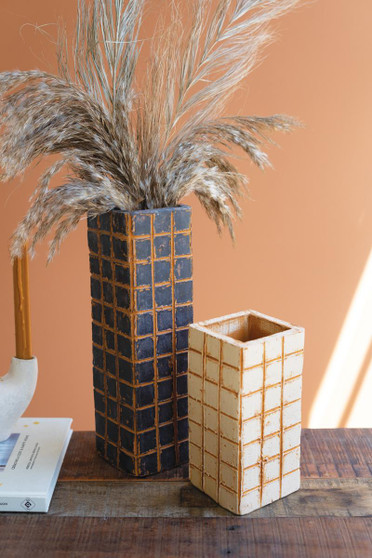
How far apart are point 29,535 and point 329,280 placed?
129cm

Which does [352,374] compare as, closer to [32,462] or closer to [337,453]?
[337,453]

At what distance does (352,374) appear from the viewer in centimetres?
212

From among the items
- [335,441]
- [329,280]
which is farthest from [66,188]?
[329,280]

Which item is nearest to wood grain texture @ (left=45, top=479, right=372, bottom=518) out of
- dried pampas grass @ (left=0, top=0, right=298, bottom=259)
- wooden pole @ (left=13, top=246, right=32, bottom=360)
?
wooden pole @ (left=13, top=246, right=32, bottom=360)

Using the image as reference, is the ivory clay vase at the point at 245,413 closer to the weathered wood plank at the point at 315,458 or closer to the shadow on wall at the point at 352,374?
the weathered wood plank at the point at 315,458

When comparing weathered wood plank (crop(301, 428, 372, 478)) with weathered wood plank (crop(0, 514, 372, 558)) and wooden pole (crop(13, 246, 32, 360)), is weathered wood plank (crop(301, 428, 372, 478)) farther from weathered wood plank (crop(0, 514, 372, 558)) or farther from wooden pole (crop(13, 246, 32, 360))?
wooden pole (crop(13, 246, 32, 360))

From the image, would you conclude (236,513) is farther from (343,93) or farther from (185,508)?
(343,93)

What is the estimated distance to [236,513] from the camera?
1043mm

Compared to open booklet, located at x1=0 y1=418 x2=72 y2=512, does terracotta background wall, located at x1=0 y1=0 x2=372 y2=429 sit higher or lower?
higher

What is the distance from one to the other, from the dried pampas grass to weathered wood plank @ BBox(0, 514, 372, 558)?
1.35 feet

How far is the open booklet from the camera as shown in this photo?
1.04 meters

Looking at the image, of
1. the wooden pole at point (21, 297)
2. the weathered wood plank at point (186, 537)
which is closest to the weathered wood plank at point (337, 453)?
the weathered wood plank at point (186, 537)

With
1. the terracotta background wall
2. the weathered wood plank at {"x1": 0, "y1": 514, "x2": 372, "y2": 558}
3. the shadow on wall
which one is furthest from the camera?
the shadow on wall

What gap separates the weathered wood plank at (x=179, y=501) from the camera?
105 centimetres
